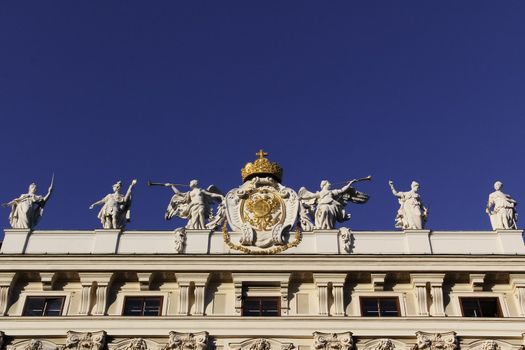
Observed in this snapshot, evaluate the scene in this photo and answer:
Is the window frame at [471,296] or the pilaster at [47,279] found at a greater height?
the pilaster at [47,279]

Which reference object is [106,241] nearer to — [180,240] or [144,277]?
[144,277]

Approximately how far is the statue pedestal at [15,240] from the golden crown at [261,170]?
273 inches

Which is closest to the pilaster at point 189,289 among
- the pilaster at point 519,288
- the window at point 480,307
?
the window at point 480,307

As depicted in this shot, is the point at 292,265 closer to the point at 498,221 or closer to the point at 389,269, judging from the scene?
the point at 389,269

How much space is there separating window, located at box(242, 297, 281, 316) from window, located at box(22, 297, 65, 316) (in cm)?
515

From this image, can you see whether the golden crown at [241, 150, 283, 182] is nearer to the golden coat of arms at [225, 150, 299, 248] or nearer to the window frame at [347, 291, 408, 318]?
the golden coat of arms at [225, 150, 299, 248]

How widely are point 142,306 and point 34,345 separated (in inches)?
121

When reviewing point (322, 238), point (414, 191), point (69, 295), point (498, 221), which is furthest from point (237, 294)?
point (498, 221)

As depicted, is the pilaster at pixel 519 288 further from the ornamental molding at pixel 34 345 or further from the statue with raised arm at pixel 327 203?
the ornamental molding at pixel 34 345

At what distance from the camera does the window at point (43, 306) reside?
23175mm

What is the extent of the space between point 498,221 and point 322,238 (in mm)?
5447

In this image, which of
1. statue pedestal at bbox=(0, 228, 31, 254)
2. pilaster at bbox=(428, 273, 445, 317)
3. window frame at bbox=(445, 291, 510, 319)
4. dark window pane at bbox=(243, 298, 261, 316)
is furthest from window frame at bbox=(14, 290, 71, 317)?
window frame at bbox=(445, 291, 510, 319)

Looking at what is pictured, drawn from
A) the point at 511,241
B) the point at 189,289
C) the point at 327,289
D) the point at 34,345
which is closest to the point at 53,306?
the point at 34,345

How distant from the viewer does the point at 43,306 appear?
2331 centimetres
